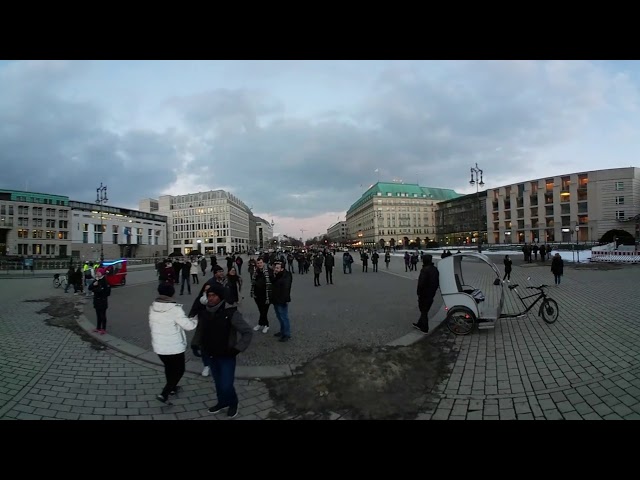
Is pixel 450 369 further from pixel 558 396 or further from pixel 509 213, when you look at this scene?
pixel 509 213

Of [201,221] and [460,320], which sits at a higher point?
[201,221]

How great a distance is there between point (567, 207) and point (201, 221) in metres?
127

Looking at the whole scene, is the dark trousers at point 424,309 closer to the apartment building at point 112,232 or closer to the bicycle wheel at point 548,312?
the bicycle wheel at point 548,312

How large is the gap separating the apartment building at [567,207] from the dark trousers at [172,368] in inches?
3142

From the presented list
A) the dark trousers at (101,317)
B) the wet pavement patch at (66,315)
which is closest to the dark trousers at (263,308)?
the wet pavement patch at (66,315)

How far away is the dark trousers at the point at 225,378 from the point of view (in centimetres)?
345

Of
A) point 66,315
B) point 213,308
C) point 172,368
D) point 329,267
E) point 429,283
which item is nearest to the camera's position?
point 213,308

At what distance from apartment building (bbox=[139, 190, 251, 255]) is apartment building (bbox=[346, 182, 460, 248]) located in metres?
59.6

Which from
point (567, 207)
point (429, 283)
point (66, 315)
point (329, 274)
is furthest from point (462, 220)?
point (66, 315)

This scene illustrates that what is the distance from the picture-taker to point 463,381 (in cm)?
417

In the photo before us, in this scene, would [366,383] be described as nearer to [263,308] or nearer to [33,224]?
[263,308]

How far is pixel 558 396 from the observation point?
11.8 feet
